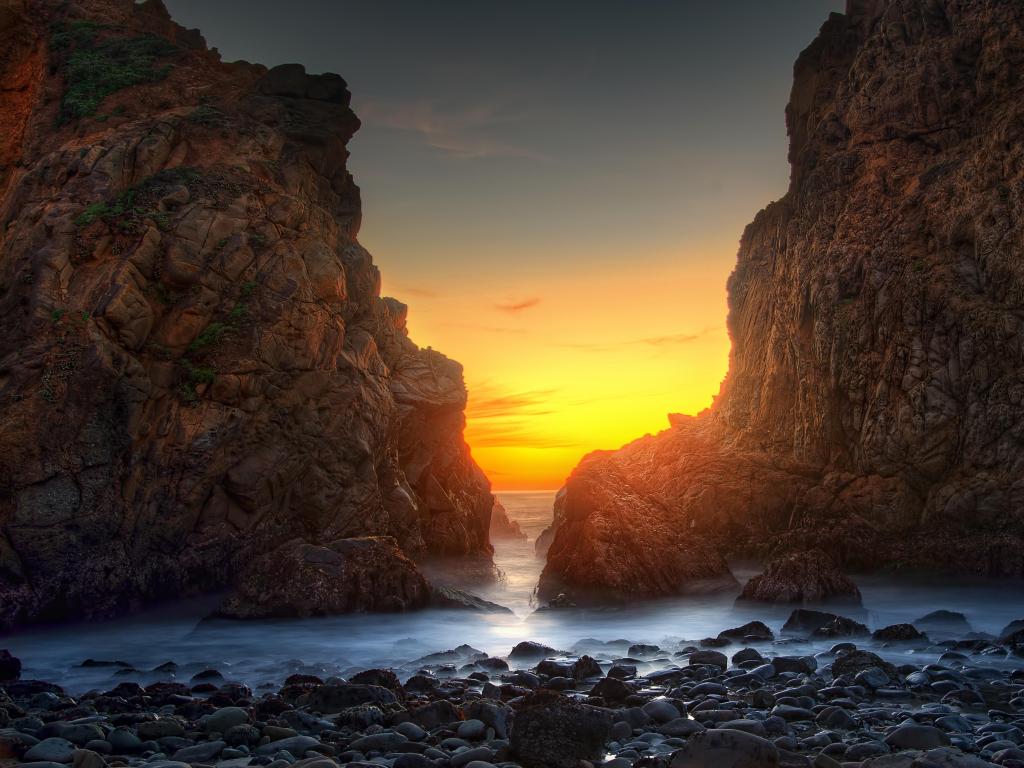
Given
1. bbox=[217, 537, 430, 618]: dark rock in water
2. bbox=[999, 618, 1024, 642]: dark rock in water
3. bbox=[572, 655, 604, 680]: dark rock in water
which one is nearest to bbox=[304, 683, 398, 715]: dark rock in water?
bbox=[572, 655, 604, 680]: dark rock in water

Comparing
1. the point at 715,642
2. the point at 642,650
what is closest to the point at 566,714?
the point at 642,650

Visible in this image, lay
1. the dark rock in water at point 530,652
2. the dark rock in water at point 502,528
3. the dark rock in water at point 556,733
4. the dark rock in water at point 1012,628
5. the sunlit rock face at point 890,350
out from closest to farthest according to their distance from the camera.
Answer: the dark rock in water at point 556,733 < the dark rock in water at point 530,652 < the dark rock in water at point 1012,628 < the sunlit rock face at point 890,350 < the dark rock in water at point 502,528

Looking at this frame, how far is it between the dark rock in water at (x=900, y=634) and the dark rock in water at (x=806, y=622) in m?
1.00

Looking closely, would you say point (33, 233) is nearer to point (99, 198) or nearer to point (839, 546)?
point (99, 198)

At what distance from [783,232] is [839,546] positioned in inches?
569

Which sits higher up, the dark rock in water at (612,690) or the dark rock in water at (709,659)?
the dark rock in water at (612,690)

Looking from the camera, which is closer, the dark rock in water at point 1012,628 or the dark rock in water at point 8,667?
the dark rock in water at point 8,667

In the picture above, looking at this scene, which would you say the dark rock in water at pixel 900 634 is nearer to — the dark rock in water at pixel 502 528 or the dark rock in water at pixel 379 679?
the dark rock in water at pixel 379 679

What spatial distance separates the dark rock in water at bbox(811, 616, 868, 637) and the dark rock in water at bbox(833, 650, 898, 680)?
3.60 m

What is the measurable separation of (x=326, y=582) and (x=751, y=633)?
992 centimetres

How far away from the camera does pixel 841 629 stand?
14.3 metres

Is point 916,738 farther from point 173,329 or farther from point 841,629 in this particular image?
point 173,329

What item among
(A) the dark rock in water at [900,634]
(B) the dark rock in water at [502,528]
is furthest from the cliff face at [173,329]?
(B) the dark rock in water at [502,528]

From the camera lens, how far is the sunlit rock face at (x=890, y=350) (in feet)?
70.7
